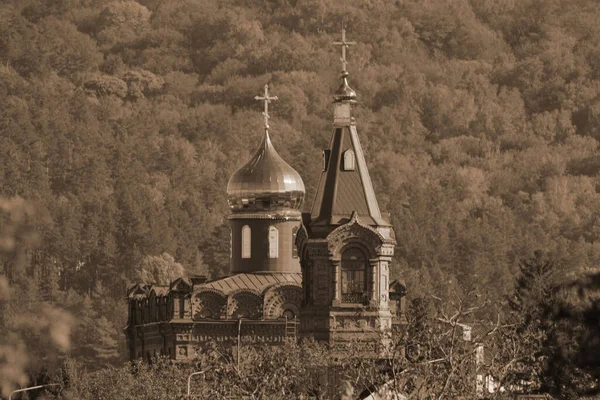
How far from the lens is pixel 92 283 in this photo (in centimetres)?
15312

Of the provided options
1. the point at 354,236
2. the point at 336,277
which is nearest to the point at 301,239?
the point at 336,277

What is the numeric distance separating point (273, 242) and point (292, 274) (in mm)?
1367

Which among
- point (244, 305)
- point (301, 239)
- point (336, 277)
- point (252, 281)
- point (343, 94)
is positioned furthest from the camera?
point (252, 281)

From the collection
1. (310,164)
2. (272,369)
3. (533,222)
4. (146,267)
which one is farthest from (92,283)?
(272,369)

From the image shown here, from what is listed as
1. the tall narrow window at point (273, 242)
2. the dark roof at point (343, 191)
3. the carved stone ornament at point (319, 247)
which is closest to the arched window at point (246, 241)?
the tall narrow window at point (273, 242)

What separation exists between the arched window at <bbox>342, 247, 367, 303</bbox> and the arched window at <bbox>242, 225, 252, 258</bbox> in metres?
9.57

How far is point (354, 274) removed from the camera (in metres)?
104

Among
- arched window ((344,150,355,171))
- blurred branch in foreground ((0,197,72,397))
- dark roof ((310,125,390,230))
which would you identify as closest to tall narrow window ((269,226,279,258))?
dark roof ((310,125,390,230))

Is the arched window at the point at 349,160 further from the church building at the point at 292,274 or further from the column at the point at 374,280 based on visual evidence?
the column at the point at 374,280

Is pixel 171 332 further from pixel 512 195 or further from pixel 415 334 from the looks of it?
pixel 512 195

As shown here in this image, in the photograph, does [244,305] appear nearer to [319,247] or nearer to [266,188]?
[266,188]

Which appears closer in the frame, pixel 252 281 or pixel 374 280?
pixel 374 280

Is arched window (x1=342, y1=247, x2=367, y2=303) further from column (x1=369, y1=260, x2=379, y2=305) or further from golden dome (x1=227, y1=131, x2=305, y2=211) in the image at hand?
golden dome (x1=227, y1=131, x2=305, y2=211)

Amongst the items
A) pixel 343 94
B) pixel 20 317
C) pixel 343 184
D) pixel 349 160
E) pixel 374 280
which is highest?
pixel 343 94
